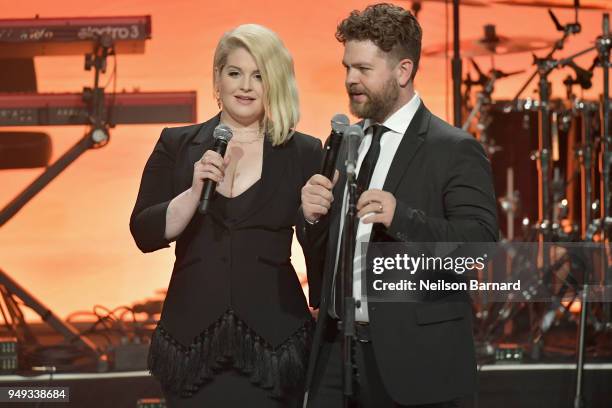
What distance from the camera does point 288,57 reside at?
2.40m

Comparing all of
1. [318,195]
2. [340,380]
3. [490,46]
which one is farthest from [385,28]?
[490,46]

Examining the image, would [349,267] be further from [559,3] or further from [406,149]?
[559,3]

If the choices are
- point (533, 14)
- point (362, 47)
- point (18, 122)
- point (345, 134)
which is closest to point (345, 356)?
point (345, 134)

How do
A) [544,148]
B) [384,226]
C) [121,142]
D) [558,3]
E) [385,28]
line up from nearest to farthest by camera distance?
[384,226] < [385,28] < [121,142] < [544,148] < [558,3]

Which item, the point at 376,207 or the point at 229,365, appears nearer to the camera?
the point at 376,207

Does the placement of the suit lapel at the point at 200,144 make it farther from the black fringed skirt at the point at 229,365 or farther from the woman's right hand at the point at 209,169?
the black fringed skirt at the point at 229,365

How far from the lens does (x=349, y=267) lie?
2.13 metres

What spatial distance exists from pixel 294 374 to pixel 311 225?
1.12 feet

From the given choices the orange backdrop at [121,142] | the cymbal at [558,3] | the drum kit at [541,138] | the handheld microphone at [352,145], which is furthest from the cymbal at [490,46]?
the handheld microphone at [352,145]

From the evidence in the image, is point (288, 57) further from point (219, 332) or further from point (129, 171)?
point (129, 171)

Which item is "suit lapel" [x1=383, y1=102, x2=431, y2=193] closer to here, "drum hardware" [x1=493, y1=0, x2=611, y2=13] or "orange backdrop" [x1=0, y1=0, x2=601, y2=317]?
"orange backdrop" [x1=0, y1=0, x2=601, y2=317]

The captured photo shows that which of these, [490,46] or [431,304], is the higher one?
[490,46]

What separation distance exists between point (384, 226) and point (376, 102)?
12.0 inches

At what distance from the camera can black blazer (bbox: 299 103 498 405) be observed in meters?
2.24
